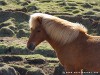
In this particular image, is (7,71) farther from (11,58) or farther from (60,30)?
(60,30)

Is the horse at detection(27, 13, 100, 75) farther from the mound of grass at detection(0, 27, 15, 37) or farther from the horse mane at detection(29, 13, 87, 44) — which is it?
the mound of grass at detection(0, 27, 15, 37)

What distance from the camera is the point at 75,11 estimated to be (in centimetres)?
4703

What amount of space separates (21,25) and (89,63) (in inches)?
1100

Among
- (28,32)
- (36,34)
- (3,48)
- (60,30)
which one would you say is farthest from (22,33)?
(60,30)

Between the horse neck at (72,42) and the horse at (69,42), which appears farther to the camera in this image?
the horse neck at (72,42)

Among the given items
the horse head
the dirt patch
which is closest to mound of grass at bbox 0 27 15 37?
the dirt patch

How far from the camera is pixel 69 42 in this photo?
10.7 m

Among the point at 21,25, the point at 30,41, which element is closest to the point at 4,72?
the point at 30,41

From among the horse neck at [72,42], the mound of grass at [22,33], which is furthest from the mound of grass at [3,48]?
the horse neck at [72,42]

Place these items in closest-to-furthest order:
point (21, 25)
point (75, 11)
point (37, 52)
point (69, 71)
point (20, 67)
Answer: point (69, 71), point (20, 67), point (37, 52), point (21, 25), point (75, 11)

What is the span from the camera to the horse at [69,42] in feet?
34.4

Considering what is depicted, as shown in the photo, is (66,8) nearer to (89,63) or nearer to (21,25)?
(21,25)

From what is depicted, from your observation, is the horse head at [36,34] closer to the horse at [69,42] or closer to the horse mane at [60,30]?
the horse at [69,42]

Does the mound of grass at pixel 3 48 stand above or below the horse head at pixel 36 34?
below
